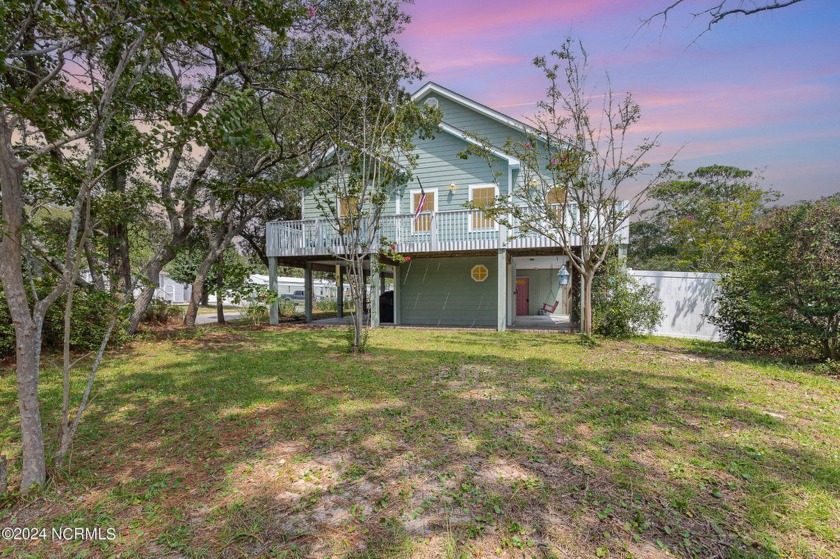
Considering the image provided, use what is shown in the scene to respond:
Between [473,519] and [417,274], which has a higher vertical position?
[417,274]

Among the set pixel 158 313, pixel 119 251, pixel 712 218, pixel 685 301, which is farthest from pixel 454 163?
pixel 712 218

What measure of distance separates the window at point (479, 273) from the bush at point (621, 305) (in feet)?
13.3

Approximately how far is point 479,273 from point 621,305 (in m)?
4.97

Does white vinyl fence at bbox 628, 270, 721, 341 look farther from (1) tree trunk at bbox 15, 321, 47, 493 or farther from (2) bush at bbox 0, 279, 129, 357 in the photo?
(2) bush at bbox 0, 279, 129, 357

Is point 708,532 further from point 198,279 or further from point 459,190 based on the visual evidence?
point 198,279

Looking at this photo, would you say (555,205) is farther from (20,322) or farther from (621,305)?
(20,322)

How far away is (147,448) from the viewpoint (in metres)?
3.24

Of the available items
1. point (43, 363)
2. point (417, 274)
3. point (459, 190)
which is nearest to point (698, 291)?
point (459, 190)

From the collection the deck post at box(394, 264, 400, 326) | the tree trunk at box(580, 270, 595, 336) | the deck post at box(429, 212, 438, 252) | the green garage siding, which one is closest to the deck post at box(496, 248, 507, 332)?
the green garage siding

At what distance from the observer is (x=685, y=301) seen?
33.7 feet

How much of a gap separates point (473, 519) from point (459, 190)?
1172 cm

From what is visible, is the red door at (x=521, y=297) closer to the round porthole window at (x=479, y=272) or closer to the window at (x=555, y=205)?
the round porthole window at (x=479, y=272)

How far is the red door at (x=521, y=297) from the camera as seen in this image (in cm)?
1912

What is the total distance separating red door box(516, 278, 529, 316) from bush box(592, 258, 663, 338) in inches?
351
